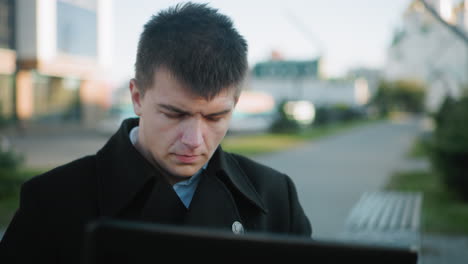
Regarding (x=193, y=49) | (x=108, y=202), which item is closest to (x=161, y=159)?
(x=108, y=202)

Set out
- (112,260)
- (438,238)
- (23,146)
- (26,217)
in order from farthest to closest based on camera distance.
→ (23,146), (438,238), (26,217), (112,260)

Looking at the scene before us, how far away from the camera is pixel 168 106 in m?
1.32

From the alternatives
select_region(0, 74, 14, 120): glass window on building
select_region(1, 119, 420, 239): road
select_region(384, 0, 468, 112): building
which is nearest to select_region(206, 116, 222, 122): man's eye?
select_region(1, 119, 420, 239): road

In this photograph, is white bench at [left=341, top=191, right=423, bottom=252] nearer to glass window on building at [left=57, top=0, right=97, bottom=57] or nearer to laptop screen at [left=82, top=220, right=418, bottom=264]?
glass window on building at [left=57, top=0, right=97, bottom=57]

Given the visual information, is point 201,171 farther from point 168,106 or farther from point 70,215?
point 70,215

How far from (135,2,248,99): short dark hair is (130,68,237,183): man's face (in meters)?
0.03

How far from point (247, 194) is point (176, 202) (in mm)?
271

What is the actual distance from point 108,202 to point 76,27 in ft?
8.06

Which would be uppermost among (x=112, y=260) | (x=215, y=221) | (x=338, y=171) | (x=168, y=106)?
(x=168, y=106)

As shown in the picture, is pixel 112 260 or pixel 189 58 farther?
pixel 189 58

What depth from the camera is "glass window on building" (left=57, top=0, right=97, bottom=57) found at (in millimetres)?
3234

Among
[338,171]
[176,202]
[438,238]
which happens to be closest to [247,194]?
[176,202]

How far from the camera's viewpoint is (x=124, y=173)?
1367mm

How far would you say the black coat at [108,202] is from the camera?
1279mm
